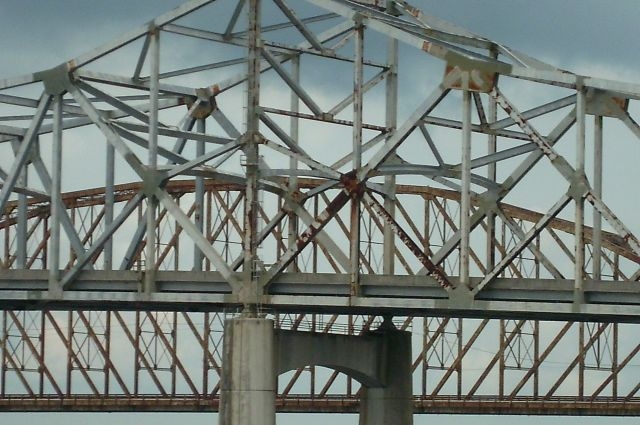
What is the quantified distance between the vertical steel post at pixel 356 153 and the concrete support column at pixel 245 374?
341 cm

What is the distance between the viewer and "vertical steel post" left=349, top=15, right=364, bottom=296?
83625mm

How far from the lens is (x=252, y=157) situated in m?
86.2

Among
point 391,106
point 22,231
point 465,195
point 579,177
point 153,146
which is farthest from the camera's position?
point 22,231

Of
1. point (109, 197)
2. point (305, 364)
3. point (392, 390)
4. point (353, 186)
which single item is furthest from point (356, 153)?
point (109, 197)

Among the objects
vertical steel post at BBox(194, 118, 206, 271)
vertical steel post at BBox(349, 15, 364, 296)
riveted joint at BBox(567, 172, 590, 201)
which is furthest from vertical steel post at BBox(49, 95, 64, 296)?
riveted joint at BBox(567, 172, 590, 201)

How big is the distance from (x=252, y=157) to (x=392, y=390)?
1173 cm

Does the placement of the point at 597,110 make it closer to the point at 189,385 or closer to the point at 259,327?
the point at 259,327

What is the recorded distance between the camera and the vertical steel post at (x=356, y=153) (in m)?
83.6

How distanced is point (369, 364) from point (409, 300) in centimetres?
961

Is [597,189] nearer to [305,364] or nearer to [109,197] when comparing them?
[305,364]

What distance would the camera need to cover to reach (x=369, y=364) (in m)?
92.1

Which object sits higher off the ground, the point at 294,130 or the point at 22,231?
the point at 294,130

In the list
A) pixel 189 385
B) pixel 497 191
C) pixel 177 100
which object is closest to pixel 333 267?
pixel 189 385

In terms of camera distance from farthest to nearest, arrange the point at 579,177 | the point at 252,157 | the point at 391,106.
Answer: the point at 391,106
the point at 252,157
the point at 579,177
